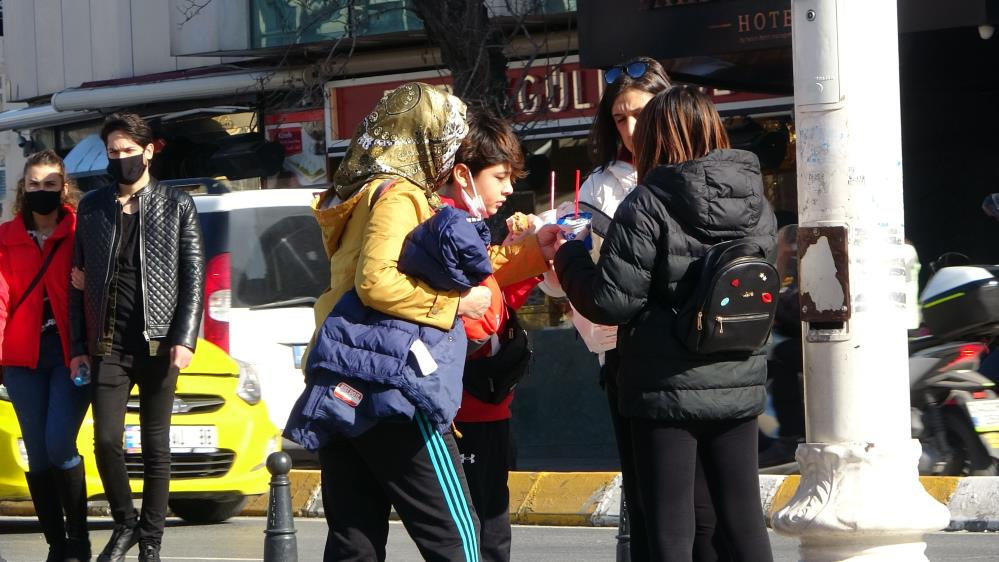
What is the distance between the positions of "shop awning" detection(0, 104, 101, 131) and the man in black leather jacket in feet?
56.7

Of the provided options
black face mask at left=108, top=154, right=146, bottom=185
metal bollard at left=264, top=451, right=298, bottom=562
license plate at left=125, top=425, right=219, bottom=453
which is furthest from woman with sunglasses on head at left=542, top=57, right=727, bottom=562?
license plate at left=125, top=425, right=219, bottom=453

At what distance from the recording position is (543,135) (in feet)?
59.1

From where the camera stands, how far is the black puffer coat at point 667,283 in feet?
14.9

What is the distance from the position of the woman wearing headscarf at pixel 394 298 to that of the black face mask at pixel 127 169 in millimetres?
2528

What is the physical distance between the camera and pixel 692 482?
464cm

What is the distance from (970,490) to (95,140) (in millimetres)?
16946

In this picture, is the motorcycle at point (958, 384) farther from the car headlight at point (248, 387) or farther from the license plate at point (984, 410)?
the car headlight at point (248, 387)

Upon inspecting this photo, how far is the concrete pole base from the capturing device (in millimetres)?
4555

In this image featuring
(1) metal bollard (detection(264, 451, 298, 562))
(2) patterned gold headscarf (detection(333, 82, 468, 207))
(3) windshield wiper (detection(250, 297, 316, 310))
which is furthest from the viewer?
(3) windshield wiper (detection(250, 297, 316, 310))

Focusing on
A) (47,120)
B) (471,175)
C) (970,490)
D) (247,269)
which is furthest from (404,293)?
(47,120)

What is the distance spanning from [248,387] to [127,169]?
258 centimetres

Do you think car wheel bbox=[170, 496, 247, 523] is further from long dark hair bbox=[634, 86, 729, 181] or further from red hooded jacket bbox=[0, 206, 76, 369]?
long dark hair bbox=[634, 86, 729, 181]

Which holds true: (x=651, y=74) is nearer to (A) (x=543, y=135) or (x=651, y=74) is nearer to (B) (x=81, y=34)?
(A) (x=543, y=135)

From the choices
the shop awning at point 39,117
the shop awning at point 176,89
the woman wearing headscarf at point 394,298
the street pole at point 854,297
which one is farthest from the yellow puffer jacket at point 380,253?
the shop awning at point 39,117
